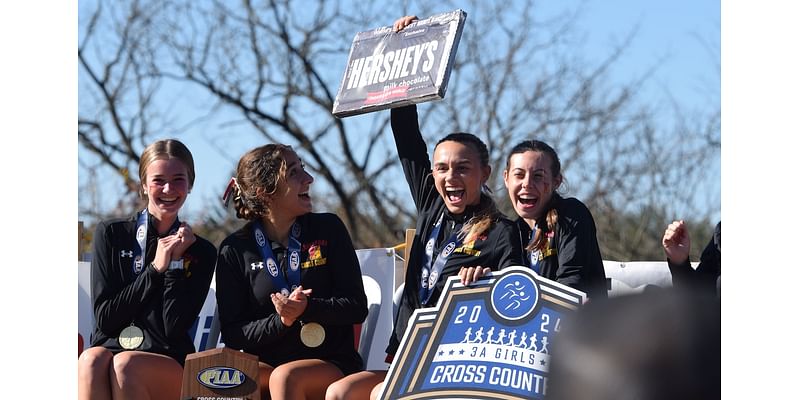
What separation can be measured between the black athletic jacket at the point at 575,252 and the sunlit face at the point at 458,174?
12.3 inches

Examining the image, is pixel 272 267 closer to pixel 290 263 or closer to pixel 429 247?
pixel 290 263

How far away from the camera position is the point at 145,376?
3.48 meters

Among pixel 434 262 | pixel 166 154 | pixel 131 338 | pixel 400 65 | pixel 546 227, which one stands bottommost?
pixel 131 338

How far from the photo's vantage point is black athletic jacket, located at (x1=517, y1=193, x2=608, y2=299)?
3.07 m

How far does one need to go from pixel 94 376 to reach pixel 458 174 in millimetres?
1373

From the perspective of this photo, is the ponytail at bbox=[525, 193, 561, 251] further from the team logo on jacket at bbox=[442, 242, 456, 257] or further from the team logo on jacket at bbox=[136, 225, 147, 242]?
the team logo on jacket at bbox=[136, 225, 147, 242]

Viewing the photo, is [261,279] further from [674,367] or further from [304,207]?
[674,367]

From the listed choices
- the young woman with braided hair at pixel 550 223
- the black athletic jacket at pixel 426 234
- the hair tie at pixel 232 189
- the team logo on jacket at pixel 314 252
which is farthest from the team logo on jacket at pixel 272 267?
the young woman with braided hair at pixel 550 223

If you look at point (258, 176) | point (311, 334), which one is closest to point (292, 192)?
point (258, 176)

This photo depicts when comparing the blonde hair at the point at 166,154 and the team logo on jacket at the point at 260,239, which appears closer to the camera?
the team logo on jacket at the point at 260,239

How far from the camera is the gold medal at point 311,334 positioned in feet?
11.2

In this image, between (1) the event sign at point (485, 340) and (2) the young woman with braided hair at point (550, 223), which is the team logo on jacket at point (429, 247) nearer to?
(1) the event sign at point (485, 340)
